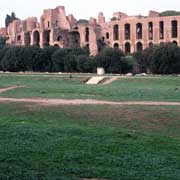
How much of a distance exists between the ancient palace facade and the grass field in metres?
53.2

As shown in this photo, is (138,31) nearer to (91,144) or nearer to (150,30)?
(150,30)

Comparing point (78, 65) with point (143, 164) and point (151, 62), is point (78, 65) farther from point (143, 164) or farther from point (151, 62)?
point (143, 164)

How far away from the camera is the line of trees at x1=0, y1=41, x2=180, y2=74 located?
53844mm

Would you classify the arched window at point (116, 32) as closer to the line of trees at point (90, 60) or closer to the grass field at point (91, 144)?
the line of trees at point (90, 60)

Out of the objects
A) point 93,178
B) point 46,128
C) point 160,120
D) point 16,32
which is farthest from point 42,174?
point 16,32

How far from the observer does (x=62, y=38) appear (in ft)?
258

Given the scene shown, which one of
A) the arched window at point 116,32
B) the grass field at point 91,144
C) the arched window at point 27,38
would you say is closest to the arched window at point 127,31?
the arched window at point 116,32

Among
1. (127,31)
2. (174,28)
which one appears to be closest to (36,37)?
(127,31)

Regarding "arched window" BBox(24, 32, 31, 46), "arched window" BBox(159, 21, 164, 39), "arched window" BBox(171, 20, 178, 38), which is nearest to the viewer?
"arched window" BBox(171, 20, 178, 38)

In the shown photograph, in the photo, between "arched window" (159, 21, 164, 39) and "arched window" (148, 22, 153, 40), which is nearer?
"arched window" (159, 21, 164, 39)

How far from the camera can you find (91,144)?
11.2m

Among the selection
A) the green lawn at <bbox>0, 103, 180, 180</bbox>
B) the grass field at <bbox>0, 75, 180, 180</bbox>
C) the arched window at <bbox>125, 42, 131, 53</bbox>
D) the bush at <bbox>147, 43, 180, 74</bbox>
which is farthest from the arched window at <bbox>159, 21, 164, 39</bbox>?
the green lawn at <bbox>0, 103, 180, 180</bbox>

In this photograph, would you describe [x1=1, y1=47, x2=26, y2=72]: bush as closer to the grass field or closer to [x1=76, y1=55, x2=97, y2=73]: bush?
[x1=76, y1=55, x2=97, y2=73]: bush

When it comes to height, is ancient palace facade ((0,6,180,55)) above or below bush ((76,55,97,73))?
above
